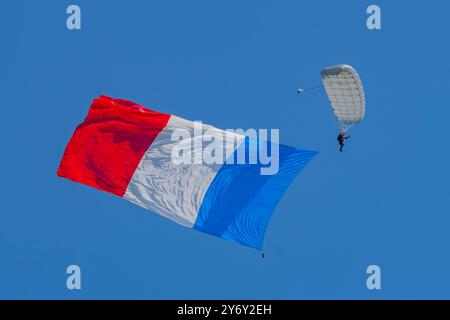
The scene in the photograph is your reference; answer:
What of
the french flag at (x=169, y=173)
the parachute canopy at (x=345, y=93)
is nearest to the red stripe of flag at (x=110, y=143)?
the french flag at (x=169, y=173)

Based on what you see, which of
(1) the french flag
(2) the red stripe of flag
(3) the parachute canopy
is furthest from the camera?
(3) the parachute canopy

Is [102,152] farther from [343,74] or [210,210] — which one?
[343,74]

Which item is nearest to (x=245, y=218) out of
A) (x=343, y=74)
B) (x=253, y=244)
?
(x=253, y=244)

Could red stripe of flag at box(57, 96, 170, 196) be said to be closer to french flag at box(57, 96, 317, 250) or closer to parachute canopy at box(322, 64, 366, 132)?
french flag at box(57, 96, 317, 250)

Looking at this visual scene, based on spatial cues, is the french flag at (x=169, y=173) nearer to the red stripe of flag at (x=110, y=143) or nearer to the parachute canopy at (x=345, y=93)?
the red stripe of flag at (x=110, y=143)

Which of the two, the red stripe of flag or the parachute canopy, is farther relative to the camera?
the parachute canopy

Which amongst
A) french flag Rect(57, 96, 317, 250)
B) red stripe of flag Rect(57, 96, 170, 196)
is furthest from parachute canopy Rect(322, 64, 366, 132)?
red stripe of flag Rect(57, 96, 170, 196)

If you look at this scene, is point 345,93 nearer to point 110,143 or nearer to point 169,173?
point 169,173

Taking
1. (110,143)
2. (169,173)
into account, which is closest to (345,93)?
(169,173)
